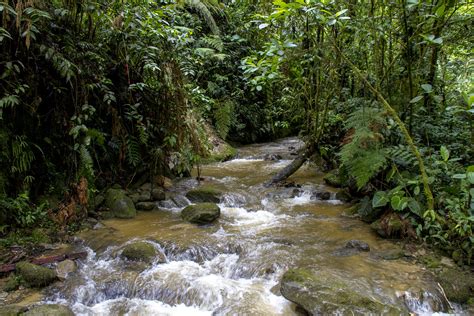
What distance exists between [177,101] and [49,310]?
3.55 meters

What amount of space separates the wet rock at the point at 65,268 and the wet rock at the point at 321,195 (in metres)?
3.94

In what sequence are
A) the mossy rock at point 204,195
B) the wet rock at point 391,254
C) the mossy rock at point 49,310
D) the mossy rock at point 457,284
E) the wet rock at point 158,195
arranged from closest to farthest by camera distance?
the mossy rock at point 49,310, the mossy rock at point 457,284, the wet rock at point 391,254, the wet rock at point 158,195, the mossy rock at point 204,195

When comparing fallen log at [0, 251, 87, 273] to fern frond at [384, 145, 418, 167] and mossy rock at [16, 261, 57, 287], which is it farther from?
fern frond at [384, 145, 418, 167]

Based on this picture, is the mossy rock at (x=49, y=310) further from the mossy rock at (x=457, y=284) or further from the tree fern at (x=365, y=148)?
the tree fern at (x=365, y=148)

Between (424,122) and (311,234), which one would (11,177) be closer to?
(311,234)

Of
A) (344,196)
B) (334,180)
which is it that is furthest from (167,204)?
(334,180)

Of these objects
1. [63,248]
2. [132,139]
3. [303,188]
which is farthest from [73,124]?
[303,188]

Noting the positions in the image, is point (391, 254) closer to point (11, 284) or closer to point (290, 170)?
point (290, 170)

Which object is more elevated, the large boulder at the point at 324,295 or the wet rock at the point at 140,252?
the wet rock at the point at 140,252

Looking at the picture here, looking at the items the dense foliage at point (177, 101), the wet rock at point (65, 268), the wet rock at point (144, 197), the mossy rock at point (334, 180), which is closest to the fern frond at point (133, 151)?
the dense foliage at point (177, 101)

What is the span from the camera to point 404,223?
167 inches

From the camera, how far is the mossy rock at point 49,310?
115 inches

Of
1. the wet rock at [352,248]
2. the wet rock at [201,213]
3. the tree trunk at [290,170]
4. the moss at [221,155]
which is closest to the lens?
the wet rock at [352,248]

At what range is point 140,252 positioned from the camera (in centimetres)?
399
